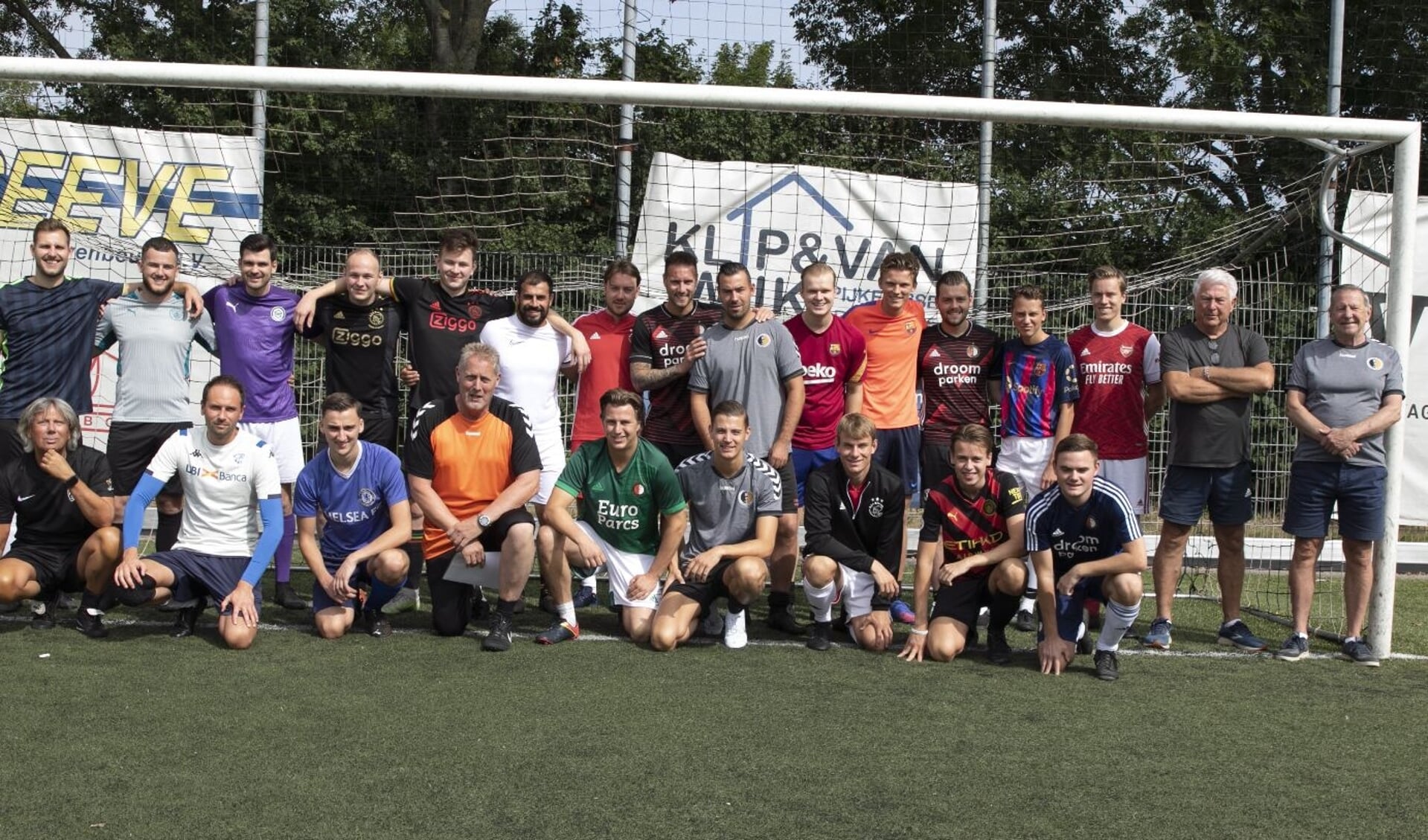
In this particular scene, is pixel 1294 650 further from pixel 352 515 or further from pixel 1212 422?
pixel 352 515

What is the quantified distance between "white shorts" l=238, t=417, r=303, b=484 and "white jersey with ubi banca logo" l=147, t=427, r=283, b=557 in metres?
0.65

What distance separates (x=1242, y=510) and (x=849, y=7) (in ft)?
23.1

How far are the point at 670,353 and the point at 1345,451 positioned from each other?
322 cm

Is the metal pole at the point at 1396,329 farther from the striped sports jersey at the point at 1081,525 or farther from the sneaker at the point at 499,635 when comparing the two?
the sneaker at the point at 499,635

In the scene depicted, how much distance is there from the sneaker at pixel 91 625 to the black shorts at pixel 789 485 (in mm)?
3086

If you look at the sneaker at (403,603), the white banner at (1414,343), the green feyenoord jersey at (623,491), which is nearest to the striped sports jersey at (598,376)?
the green feyenoord jersey at (623,491)

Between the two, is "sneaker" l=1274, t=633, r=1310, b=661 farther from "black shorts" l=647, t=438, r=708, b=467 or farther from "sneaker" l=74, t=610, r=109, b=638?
"sneaker" l=74, t=610, r=109, b=638

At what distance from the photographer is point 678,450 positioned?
6.09 metres

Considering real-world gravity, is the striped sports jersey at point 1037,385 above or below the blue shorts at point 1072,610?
above

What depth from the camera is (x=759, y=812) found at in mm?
3291

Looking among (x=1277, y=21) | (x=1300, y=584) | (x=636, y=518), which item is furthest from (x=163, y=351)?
(x=1277, y=21)

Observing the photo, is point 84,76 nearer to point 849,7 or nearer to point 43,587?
point 43,587

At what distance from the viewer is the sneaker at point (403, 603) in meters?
5.96

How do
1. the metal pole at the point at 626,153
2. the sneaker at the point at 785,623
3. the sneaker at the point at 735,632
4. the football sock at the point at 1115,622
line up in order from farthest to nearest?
the metal pole at the point at 626,153, the sneaker at the point at 785,623, the sneaker at the point at 735,632, the football sock at the point at 1115,622
